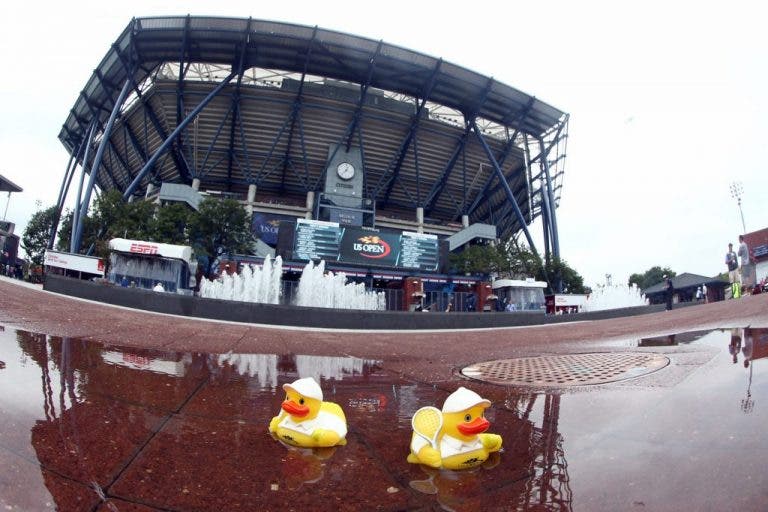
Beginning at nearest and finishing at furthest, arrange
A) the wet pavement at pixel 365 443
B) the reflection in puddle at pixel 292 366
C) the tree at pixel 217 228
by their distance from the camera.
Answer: the wet pavement at pixel 365 443, the reflection in puddle at pixel 292 366, the tree at pixel 217 228

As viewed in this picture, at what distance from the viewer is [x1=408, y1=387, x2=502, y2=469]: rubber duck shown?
1.51m

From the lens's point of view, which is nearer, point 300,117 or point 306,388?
point 306,388

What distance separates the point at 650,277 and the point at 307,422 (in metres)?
95.0

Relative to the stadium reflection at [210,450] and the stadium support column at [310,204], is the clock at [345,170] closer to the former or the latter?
the stadium support column at [310,204]

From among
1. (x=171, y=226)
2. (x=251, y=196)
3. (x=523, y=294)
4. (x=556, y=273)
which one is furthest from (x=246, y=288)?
(x=556, y=273)

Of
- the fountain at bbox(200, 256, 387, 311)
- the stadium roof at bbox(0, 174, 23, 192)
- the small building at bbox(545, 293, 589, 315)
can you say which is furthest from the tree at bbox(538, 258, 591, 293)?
the stadium roof at bbox(0, 174, 23, 192)

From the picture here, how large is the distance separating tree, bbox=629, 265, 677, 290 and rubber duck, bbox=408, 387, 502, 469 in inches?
3501

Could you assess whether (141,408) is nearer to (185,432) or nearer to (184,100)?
(185,432)

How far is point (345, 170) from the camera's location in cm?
3625

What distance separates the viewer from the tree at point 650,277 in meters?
77.4

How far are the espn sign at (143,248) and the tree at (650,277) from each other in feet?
271

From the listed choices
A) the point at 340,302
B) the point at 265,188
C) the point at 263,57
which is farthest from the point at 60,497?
the point at 265,188

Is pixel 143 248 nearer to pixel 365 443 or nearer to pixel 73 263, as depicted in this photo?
pixel 73 263

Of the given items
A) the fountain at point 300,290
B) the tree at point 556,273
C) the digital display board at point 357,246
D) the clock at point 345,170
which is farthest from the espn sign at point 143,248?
the tree at point 556,273
